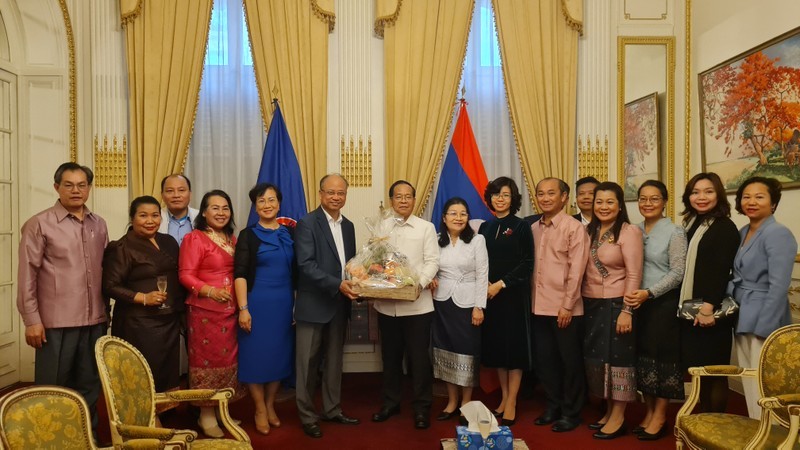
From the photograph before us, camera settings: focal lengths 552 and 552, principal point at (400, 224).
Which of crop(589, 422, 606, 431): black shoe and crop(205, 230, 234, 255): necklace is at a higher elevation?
crop(205, 230, 234, 255): necklace

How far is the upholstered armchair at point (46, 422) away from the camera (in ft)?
5.88

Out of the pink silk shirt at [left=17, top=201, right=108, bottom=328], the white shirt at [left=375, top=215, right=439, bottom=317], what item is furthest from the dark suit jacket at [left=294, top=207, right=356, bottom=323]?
the pink silk shirt at [left=17, top=201, right=108, bottom=328]

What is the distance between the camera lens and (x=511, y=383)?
3.64 m

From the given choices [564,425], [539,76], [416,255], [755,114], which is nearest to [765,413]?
[564,425]

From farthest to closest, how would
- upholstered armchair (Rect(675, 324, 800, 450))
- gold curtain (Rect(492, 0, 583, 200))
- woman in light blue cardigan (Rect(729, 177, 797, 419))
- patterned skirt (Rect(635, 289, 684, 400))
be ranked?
gold curtain (Rect(492, 0, 583, 200)), patterned skirt (Rect(635, 289, 684, 400)), woman in light blue cardigan (Rect(729, 177, 797, 419)), upholstered armchair (Rect(675, 324, 800, 450))

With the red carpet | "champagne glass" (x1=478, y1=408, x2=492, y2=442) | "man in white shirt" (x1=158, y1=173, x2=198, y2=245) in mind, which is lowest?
the red carpet

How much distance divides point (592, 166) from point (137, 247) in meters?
3.81

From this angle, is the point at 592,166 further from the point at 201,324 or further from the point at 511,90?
the point at 201,324

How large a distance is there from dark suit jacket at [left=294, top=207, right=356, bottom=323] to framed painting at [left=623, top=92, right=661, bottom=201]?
10.0ft

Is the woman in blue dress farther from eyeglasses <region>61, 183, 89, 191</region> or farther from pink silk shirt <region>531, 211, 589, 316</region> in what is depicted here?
pink silk shirt <region>531, 211, 589, 316</region>

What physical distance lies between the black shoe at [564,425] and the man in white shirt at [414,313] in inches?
31.3

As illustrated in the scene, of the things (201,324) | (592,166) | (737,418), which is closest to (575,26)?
(592,166)

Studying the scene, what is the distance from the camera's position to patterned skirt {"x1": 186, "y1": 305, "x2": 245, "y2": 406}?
10.6 feet

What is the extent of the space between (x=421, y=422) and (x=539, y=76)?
3.18 metres
